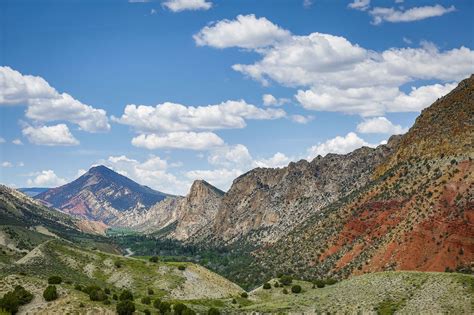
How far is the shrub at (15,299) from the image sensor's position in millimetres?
60188

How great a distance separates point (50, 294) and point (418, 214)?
4639 inches

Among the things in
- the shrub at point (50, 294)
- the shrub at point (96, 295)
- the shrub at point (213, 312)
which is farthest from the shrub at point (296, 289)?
the shrub at point (50, 294)

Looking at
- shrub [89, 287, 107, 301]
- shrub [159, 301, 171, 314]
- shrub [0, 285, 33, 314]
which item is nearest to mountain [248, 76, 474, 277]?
shrub [159, 301, 171, 314]

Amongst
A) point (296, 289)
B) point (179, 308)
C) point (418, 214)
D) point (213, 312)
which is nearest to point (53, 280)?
point (179, 308)

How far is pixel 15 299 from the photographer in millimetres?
61531

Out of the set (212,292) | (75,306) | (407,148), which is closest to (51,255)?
(212,292)

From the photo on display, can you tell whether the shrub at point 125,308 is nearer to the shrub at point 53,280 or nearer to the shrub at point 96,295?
the shrub at point 96,295

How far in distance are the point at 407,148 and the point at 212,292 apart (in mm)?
Result: 116364

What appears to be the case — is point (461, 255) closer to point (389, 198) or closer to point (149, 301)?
point (389, 198)

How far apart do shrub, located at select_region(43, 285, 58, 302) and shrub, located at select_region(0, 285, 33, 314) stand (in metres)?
2.16

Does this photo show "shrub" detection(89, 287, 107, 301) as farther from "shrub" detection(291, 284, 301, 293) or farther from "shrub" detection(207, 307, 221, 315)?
"shrub" detection(291, 284, 301, 293)

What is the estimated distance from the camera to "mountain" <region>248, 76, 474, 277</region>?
13819cm

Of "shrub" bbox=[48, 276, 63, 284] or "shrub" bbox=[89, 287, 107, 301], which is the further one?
"shrub" bbox=[48, 276, 63, 284]

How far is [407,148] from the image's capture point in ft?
646
